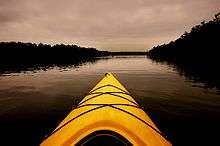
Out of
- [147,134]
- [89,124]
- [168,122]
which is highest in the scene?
[89,124]

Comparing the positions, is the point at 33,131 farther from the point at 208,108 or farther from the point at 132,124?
the point at 208,108

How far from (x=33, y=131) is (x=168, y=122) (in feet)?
20.3

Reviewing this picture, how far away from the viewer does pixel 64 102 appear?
48.8 feet

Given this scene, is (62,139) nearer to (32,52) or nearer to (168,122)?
(168,122)

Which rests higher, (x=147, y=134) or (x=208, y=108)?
(x=147, y=134)

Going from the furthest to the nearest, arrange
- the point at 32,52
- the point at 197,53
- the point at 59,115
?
the point at 32,52
the point at 197,53
the point at 59,115

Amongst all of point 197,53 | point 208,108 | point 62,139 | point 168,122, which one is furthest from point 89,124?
point 197,53

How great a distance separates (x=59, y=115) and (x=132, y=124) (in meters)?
7.83

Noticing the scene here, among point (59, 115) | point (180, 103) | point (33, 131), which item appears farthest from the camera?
point (180, 103)

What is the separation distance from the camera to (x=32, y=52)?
12769 centimetres

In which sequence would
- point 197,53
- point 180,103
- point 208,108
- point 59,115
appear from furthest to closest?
point 197,53 < point 180,103 < point 208,108 < point 59,115

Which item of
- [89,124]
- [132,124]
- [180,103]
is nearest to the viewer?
[89,124]

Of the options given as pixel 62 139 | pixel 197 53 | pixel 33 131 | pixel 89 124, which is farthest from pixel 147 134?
pixel 197 53

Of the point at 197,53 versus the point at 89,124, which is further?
the point at 197,53
